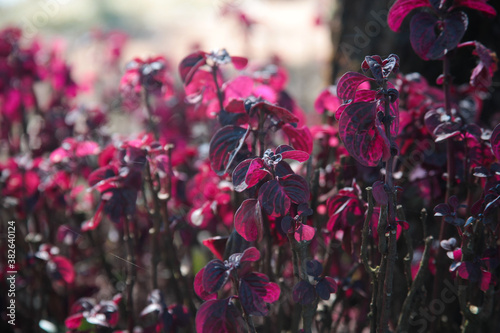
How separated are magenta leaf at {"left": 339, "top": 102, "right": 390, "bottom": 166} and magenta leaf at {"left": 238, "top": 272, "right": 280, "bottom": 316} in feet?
1.12

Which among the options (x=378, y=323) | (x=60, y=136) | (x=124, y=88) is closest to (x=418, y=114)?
(x=378, y=323)

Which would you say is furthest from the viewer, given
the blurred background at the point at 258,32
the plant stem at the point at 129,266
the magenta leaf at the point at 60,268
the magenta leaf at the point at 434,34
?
the blurred background at the point at 258,32

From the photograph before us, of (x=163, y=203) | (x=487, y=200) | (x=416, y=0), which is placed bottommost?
(x=163, y=203)

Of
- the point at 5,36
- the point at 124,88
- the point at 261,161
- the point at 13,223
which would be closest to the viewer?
the point at 261,161

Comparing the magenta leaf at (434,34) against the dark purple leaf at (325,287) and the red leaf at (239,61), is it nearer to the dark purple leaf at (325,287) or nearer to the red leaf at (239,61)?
the red leaf at (239,61)

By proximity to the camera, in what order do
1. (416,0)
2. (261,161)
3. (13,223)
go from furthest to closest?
(13,223), (416,0), (261,161)

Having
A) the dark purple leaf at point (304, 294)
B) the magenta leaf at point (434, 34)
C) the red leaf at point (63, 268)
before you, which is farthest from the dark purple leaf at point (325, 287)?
the red leaf at point (63, 268)

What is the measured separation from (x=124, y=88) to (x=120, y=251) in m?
1.03

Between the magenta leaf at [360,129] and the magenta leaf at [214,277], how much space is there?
1.23 ft

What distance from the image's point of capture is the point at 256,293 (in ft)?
3.28

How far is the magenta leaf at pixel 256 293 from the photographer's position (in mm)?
982

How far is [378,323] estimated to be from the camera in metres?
1.22

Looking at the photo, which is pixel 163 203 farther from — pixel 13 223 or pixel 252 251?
pixel 13 223

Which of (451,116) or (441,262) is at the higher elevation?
(451,116)
